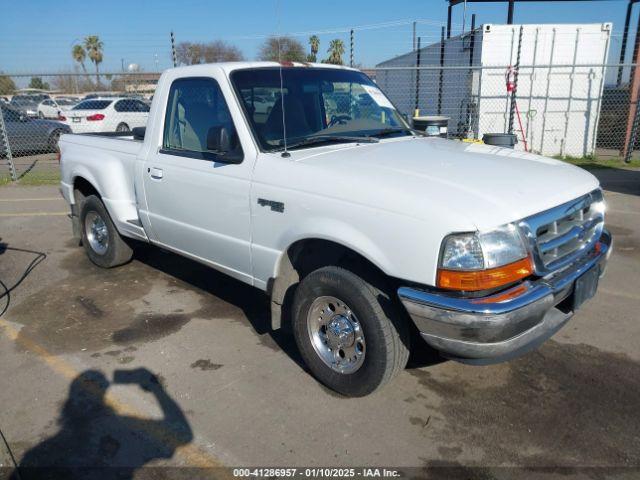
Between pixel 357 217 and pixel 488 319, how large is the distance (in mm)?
893

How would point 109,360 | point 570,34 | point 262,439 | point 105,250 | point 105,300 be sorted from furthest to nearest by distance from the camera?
point 570,34, point 105,250, point 105,300, point 109,360, point 262,439

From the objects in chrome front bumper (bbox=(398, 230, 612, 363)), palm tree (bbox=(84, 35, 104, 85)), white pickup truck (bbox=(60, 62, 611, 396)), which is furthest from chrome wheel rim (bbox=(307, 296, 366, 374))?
palm tree (bbox=(84, 35, 104, 85))

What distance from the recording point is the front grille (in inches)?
111

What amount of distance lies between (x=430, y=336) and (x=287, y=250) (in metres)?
1.16

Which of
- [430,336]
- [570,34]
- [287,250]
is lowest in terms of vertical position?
[430,336]

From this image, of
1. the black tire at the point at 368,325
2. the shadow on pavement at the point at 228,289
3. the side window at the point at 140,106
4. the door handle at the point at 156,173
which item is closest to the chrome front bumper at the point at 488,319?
the black tire at the point at 368,325

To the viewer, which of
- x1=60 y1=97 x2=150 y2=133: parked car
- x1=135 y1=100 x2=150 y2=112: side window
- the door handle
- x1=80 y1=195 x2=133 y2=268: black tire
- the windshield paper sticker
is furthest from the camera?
x1=135 y1=100 x2=150 y2=112: side window

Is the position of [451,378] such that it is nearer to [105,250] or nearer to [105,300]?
[105,300]

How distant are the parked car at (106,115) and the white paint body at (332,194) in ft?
41.4

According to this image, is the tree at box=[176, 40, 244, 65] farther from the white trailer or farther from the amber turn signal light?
the amber turn signal light

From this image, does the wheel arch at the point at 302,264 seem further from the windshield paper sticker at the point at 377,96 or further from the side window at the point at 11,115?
the side window at the point at 11,115

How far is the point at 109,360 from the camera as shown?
3922 millimetres

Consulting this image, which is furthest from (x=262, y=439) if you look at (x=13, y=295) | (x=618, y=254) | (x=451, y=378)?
(x=618, y=254)

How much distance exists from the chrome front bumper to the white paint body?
0.15 meters
